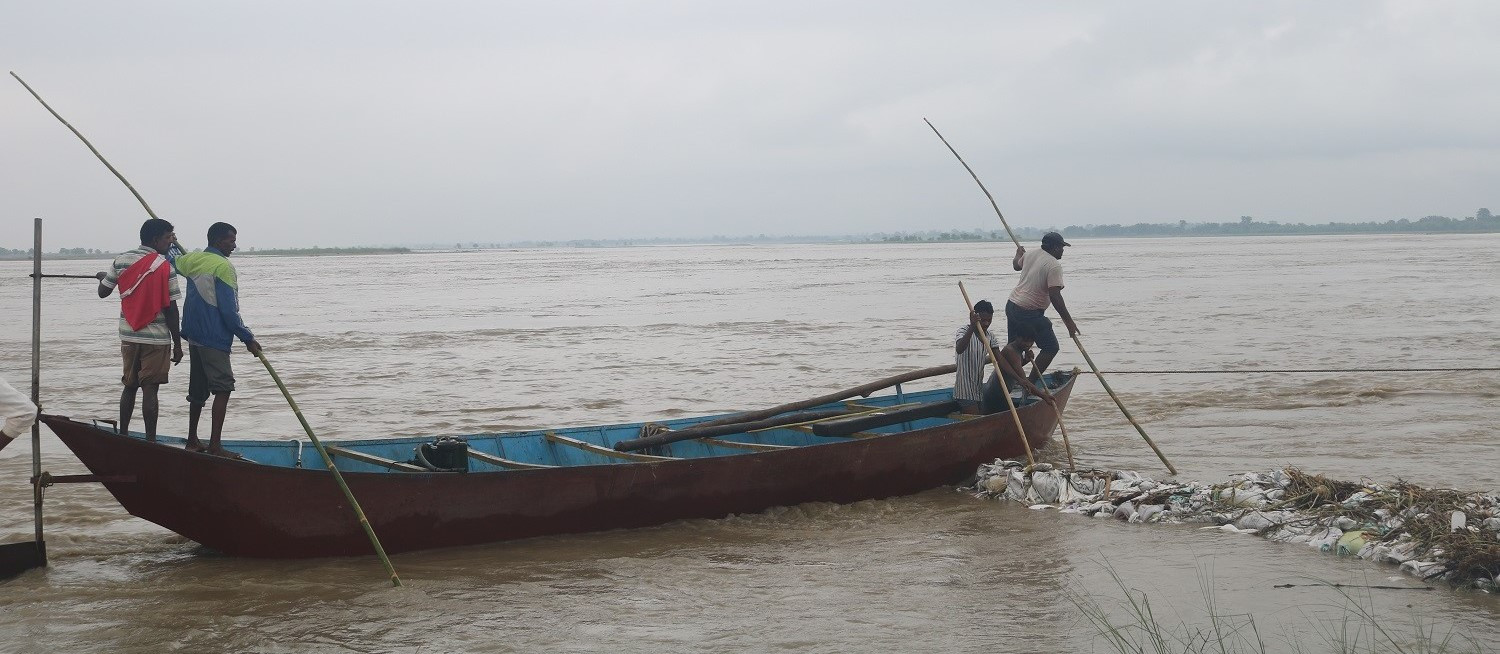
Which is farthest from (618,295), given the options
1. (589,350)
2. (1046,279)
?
(1046,279)

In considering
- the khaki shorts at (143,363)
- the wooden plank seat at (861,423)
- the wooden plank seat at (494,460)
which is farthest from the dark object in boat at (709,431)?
the khaki shorts at (143,363)

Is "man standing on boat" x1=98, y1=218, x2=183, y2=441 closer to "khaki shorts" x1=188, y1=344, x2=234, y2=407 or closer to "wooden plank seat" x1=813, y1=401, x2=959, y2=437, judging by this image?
"khaki shorts" x1=188, y1=344, x2=234, y2=407

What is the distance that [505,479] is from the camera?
680cm

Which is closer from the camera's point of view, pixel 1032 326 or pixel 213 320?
pixel 213 320

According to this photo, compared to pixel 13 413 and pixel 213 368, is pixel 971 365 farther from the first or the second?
pixel 13 413

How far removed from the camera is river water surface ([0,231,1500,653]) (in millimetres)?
5699

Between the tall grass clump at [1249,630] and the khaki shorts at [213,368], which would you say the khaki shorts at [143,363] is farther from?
the tall grass clump at [1249,630]

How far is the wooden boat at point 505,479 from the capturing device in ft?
20.1

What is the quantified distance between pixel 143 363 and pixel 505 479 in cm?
219

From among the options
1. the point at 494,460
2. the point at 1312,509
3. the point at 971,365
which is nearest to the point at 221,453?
the point at 494,460

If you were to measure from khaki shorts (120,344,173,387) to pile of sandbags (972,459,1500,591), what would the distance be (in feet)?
18.6

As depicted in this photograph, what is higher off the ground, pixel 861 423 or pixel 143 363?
pixel 143 363

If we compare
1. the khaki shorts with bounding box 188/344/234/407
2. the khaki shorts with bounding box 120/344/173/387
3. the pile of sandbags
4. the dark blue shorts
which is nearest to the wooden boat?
the khaki shorts with bounding box 120/344/173/387

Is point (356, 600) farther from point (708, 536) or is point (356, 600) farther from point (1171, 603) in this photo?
point (1171, 603)
